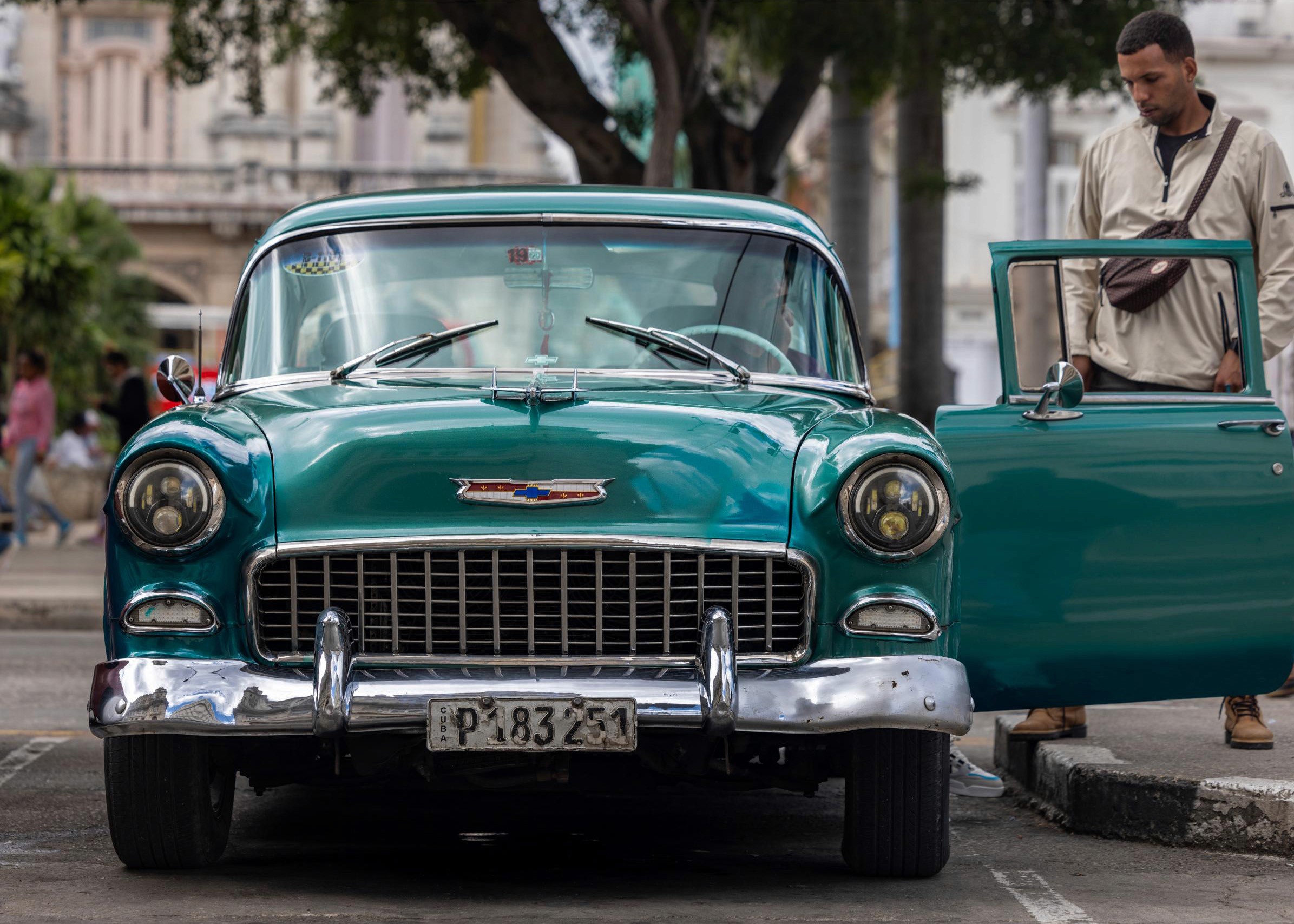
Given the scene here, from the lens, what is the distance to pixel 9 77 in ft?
149

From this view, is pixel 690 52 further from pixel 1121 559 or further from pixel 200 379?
pixel 1121 559

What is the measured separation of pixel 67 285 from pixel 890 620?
75.3 ft

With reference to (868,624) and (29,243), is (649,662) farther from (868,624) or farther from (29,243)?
(29,243)

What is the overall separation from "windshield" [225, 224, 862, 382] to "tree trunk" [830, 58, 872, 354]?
13.2 metres

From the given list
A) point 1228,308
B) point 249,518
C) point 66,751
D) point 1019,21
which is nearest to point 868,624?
point 249,518

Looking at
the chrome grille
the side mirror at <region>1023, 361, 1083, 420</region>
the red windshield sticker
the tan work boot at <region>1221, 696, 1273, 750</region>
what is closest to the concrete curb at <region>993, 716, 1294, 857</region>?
the tan work boot at <region>1221, 696, 1273, 750</region>

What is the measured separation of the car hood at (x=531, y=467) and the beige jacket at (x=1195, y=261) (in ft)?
6.84

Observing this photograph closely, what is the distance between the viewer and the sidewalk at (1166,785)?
18.0 feet

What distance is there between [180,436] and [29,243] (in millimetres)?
21656

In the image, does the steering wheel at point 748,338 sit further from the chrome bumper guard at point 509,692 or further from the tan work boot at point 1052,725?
the tan work boot at point 1052,725

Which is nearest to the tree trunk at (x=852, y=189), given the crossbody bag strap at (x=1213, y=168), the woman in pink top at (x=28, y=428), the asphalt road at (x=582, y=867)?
the woman in pink top at (x=28, y=428)

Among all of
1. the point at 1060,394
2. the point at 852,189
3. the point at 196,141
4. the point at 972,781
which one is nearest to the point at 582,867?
the point at 1060,394

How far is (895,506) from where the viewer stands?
4645mm

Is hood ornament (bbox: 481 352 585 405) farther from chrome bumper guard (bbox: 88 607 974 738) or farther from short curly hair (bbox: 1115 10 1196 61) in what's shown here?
short curly hair (bbox: 1115 10 1196 61)
